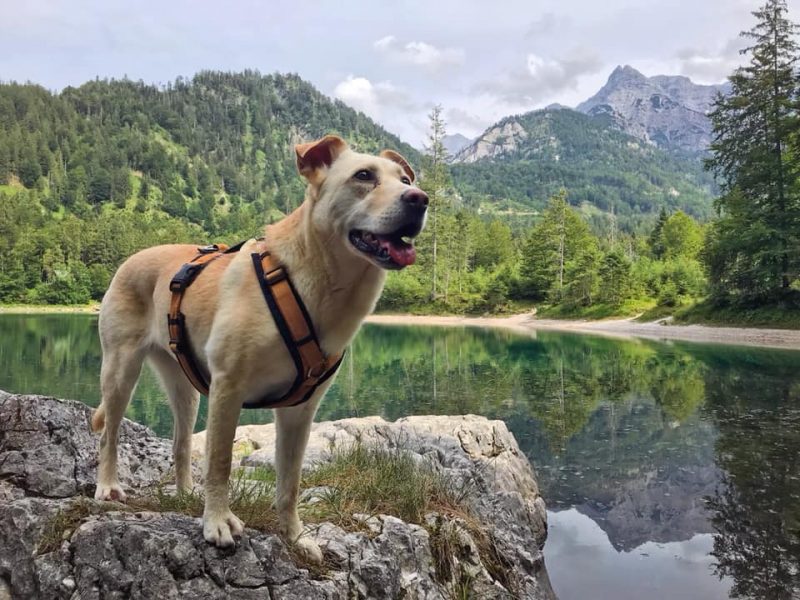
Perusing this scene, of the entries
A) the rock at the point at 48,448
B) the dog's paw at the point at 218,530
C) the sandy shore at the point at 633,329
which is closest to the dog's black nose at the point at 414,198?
the dog's paw at the point at 218,530

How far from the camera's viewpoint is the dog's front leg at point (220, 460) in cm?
316

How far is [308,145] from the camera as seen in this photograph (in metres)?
3.28

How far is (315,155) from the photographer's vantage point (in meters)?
3.29

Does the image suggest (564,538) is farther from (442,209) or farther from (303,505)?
(442,209)

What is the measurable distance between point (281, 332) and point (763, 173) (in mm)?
46116

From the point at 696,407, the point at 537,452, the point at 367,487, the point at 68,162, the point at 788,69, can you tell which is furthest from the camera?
the point at 68,162

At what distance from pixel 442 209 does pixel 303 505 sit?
3102 inches

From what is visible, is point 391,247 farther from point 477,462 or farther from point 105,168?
point 105,168

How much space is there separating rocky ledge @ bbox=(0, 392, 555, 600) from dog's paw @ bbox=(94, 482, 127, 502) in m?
0.13

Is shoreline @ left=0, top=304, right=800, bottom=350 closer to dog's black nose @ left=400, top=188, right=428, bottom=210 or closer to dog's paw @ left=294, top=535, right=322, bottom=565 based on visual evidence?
dog's paw @ left=294, top=535, right=322, bottom=565

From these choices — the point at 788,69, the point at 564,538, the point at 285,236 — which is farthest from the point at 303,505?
the point at 788,69

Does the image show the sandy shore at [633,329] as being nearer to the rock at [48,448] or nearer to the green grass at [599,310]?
the green grass at [599,310]

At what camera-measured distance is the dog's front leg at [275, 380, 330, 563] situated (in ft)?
12.0

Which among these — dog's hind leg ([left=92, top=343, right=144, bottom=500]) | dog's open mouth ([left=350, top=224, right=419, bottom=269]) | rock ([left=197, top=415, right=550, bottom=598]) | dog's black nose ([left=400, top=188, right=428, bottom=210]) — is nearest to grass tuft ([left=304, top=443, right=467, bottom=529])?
rock ([left=197, top=415, right=550, bottom=598])
